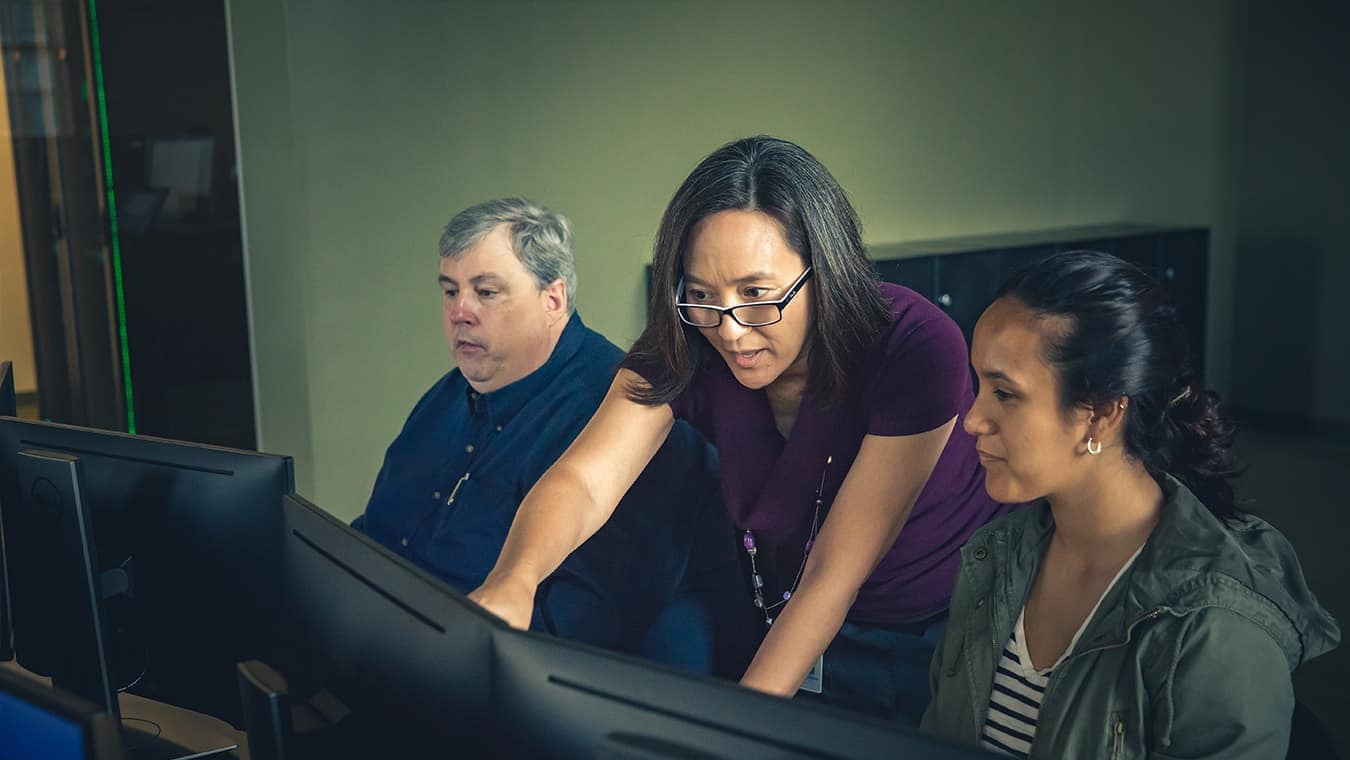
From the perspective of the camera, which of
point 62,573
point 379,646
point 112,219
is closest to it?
point 379,646

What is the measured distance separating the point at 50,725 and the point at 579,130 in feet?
12.1

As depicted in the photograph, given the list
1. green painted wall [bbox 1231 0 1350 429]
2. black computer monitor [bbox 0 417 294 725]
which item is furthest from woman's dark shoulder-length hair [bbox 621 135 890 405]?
green painted wall [bbox 1231 0 1350 429]

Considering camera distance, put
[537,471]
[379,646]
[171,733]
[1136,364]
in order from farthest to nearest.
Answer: [537,471]
[171,733]
[1136,364]
[379,646]

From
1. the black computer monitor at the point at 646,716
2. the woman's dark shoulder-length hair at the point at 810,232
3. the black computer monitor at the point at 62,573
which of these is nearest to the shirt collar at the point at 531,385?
the woman's dark shoulder-length hair at the point at 810,232

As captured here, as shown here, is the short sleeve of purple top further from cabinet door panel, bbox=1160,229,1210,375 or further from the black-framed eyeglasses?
cabinet door panel, bbox=1160,229,1210,375

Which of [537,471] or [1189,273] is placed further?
[1189,273]

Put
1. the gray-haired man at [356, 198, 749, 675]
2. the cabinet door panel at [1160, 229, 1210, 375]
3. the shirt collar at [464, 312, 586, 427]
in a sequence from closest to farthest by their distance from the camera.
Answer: the gray-haired man at [356, 198, 749, 675], the shirt collar at [464, 312, 586, 427], the cabinet door panel at [1160, 229, 1210, 375]

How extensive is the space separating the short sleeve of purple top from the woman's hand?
1.40 ft

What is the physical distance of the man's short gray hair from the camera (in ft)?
8.82

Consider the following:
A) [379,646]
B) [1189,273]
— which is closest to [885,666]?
[379,646]

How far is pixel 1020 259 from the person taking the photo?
18.2 ft

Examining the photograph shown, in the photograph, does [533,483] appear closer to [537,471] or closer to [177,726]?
[537,471]

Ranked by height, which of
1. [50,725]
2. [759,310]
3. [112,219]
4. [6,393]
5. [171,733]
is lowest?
[171,733]

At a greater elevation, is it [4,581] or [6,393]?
[6,393]
